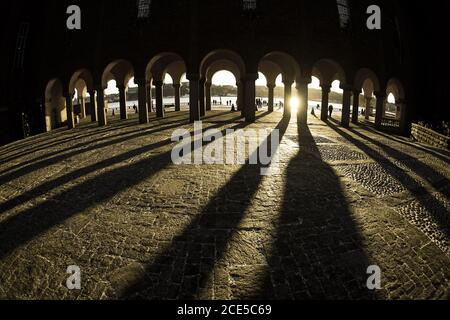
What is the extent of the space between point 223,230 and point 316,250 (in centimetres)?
169

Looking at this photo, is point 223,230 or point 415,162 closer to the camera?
point 223,230

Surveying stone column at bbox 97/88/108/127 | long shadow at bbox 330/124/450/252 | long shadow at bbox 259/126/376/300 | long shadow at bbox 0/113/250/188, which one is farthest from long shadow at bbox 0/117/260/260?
stone column at bbox 97/88/108/127

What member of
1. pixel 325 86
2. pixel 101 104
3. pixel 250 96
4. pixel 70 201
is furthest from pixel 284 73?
pixel 70 201

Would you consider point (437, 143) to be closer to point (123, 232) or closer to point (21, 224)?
point (123, 232)

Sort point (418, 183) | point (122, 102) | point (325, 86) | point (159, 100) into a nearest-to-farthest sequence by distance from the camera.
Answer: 1. point (418, 183)
2. point (159, 100)
3. point (122, 102)
4. point (325, 86)

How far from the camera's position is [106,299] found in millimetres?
3557

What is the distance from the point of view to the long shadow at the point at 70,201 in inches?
199

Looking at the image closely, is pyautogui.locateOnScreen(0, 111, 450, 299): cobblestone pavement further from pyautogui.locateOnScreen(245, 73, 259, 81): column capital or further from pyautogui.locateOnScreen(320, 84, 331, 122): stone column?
pyautogui.locateOnScreen(320, 84, 331, 122): stone column

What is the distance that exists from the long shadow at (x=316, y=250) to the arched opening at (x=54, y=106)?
21.0 m

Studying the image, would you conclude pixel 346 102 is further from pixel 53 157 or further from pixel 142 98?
pixel 53 157

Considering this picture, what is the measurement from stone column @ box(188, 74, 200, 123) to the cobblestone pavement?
10665 mm

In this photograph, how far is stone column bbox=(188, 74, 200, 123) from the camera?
18.5 m

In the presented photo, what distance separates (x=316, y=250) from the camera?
4.56 meters
